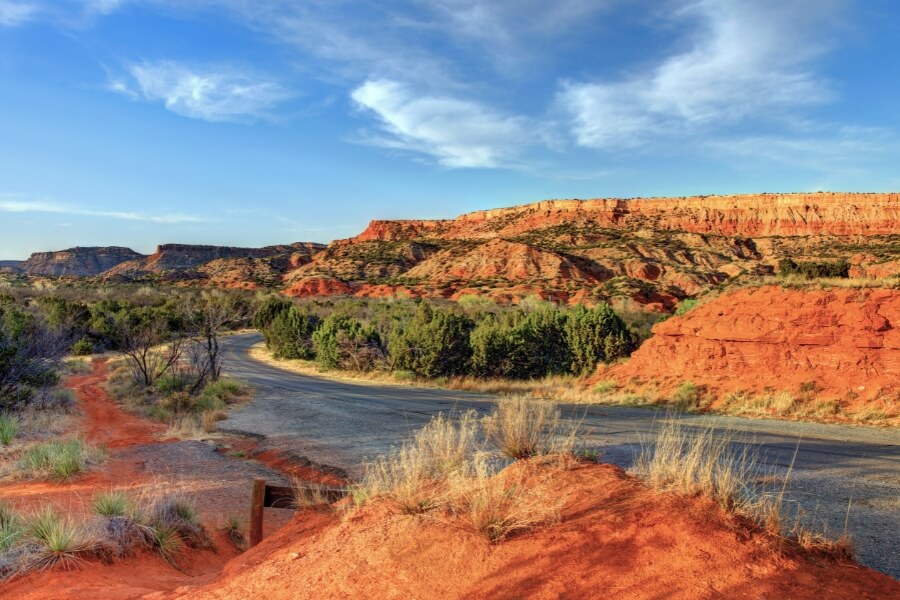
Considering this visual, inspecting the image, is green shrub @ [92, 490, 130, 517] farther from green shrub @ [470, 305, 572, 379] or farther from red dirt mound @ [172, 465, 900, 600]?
green shrub @ [470, 305, 572, 379]

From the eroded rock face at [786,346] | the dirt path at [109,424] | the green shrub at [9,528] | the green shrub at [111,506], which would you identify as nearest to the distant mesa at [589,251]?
the eroded rock face at [786,346]

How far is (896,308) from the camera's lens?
1555cm

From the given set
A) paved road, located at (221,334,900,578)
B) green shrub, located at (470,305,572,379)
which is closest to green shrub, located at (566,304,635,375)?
green shrub, located at (470,305,572,379)

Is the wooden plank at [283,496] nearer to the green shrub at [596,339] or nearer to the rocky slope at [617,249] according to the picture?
the green shrub at [596,339]

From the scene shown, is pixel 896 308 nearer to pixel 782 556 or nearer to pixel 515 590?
pixel 782 556

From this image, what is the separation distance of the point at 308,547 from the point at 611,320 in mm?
20600

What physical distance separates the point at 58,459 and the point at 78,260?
535 ft

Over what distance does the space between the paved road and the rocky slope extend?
108 feet

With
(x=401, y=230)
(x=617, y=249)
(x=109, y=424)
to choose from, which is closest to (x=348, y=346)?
(x=109, y=424)

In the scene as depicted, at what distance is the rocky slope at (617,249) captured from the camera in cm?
6094

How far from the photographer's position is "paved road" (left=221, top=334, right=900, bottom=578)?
5.79 metres

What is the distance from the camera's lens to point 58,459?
30.6ft

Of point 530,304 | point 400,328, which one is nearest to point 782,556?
point 400,328

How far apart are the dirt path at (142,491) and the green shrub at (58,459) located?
0.20 m
